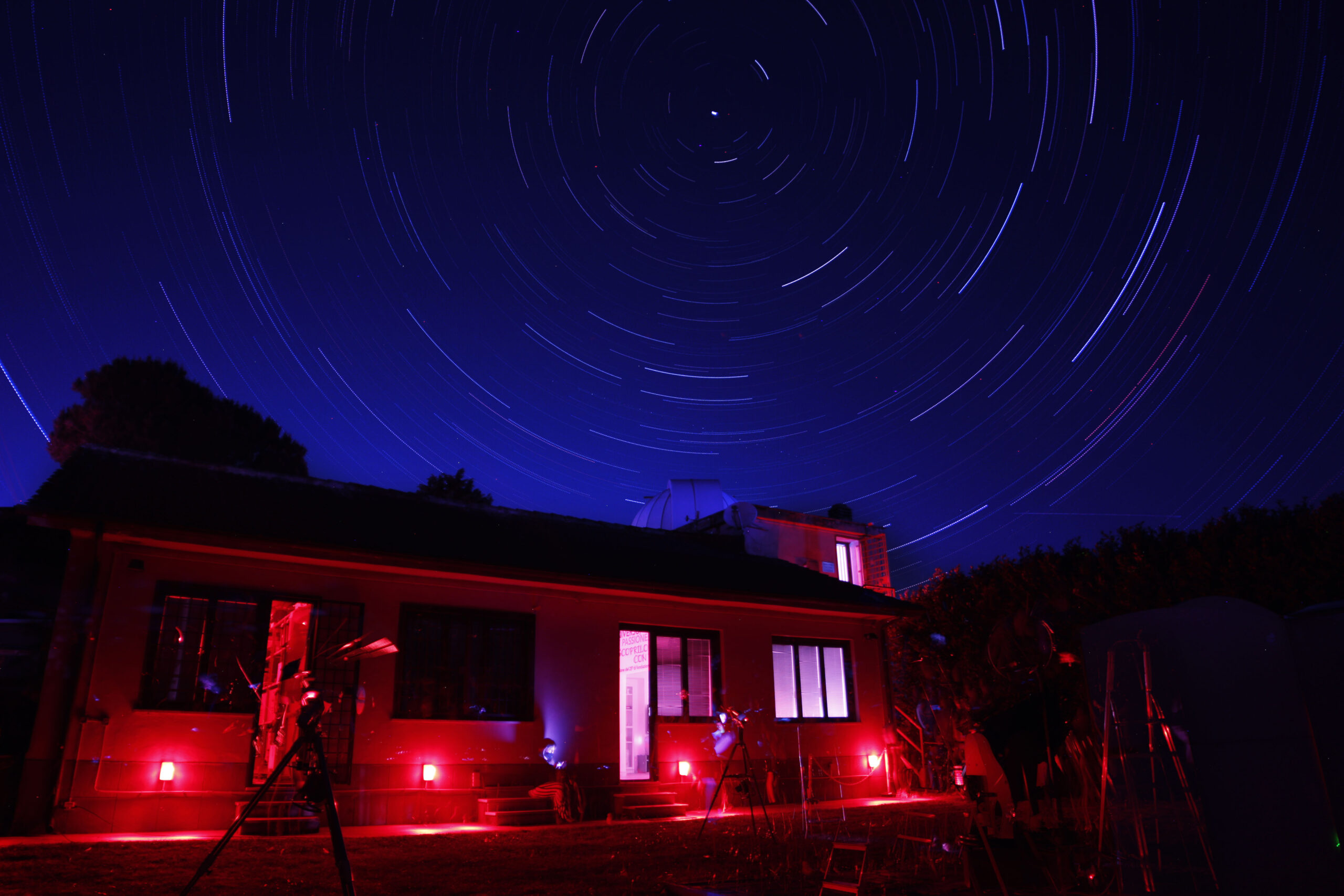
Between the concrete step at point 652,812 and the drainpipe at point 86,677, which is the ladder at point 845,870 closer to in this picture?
the concrete step at point 652,812

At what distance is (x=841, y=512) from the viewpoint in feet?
96.2

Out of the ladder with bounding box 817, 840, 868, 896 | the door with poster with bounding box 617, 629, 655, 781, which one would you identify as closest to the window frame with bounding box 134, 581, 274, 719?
the door with poster with bounding box 617, 629, 655, 781

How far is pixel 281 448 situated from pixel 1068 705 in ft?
93.7

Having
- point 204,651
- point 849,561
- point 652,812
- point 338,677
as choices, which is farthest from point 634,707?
point 849,561

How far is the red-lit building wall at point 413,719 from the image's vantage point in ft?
33.5

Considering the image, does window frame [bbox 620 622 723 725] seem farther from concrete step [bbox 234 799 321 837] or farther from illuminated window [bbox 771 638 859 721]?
concrete step [bbox 234 799 321 837]

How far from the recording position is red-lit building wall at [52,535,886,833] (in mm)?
10219

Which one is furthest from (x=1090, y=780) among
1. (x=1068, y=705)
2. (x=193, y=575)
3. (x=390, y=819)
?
(x=193, y=575)

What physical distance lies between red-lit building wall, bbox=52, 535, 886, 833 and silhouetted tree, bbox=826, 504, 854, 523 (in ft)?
39.6

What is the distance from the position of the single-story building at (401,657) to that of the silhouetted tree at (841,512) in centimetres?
1151

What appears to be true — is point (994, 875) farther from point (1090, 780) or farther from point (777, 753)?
point (777, 753)

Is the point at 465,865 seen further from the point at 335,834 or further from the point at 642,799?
the point at 642,799

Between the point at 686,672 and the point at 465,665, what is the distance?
160 inches

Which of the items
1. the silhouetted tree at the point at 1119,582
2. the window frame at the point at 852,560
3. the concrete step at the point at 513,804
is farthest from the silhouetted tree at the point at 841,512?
the concrete step at the point at 513,804
